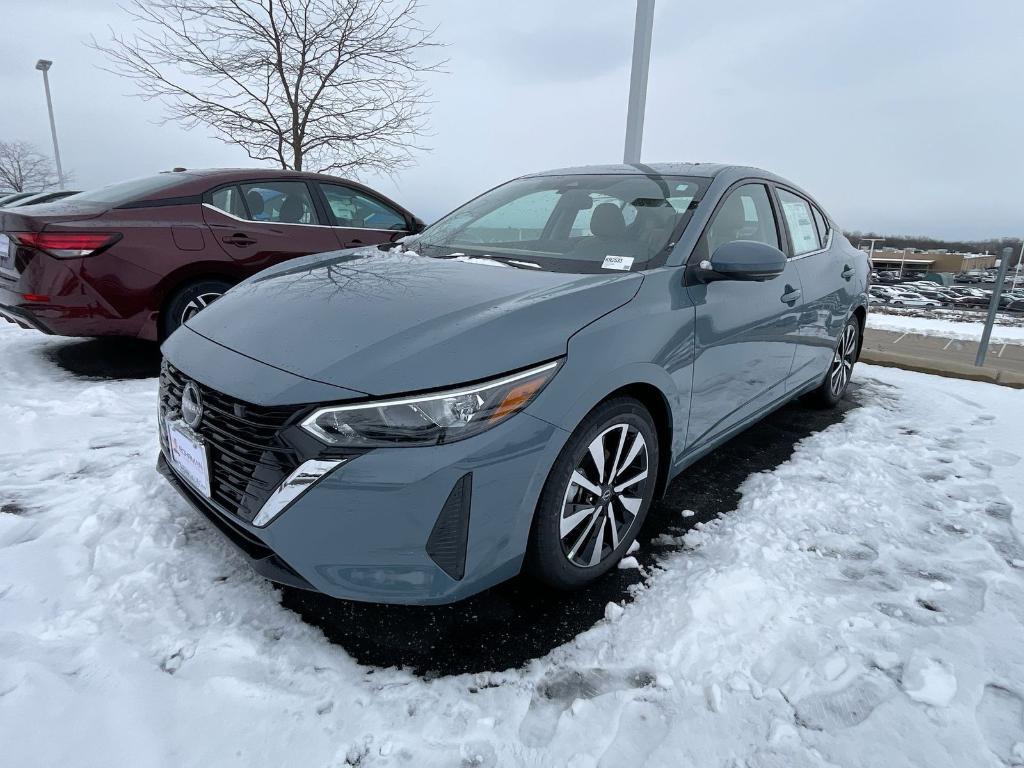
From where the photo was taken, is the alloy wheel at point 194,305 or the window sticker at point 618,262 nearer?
the window sticker at point 618,262

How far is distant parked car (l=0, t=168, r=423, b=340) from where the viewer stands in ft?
11.9

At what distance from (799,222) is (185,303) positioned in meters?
4.06

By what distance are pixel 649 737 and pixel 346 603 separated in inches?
40.5

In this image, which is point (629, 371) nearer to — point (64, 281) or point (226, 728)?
A: point (226, 728)

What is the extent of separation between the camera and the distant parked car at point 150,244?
364 cm

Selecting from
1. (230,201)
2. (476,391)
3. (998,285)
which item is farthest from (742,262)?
(998,285)

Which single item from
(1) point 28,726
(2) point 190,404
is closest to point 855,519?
(2) point 190,404

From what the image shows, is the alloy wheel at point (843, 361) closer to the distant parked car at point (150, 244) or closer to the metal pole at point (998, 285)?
the distant parked car at point (150, 244)

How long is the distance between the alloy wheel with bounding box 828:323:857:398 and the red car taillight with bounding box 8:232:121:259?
16.1ft

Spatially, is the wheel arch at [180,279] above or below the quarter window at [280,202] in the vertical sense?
below

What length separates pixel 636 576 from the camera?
2.14 metres

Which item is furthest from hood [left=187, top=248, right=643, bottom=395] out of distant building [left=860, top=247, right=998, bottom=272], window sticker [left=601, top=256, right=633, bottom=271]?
distant building [left=860, top=247, right=998, bottom=272]

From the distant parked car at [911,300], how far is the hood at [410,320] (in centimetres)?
6822

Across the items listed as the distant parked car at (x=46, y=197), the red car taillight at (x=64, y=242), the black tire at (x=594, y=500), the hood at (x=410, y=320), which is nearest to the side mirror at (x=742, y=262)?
the hood at (x=410, y=320)
